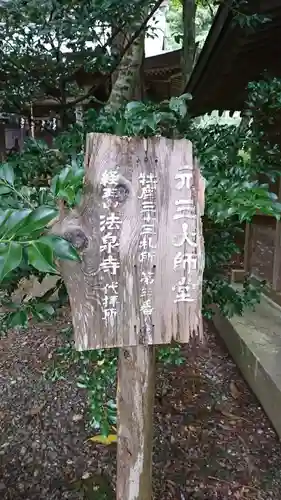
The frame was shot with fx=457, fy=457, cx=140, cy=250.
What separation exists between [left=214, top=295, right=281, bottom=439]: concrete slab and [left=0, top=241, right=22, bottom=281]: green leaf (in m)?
2.02

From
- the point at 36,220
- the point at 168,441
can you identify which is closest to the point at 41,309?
the point at 36,220

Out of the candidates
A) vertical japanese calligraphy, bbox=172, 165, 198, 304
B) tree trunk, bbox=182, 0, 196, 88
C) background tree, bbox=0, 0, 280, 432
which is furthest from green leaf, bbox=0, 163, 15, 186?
tree trunk, bbox=182, 0, 196, 88

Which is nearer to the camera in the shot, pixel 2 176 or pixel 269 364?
pixel 2 176

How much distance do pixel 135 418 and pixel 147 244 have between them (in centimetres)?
54

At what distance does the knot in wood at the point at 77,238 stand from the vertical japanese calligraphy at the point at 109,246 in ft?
0.14

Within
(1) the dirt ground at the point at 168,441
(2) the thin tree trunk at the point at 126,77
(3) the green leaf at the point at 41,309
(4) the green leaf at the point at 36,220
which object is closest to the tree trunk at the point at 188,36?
(2) the thin tree trunk at the point at 126,77

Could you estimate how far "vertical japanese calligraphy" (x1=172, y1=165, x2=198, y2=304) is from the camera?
1121 millimetres

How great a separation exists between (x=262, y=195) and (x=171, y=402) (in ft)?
6.40

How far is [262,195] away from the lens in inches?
45.2

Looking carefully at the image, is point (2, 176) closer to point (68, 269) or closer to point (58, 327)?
point (68, 269)

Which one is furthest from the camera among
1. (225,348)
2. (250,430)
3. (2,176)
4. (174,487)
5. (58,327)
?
(58,327)

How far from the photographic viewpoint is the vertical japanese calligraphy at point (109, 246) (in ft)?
3.56

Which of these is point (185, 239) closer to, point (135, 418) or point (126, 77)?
point (135, 418)

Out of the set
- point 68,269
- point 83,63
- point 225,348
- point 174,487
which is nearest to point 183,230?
point 68,269
